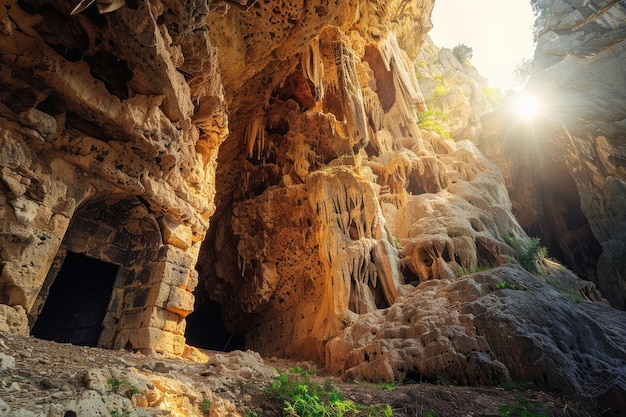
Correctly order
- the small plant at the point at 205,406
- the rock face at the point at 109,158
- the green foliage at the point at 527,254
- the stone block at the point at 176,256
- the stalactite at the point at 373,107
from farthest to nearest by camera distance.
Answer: the stalactite at the point at 373,107 → the green foliage at the point at 527,254 → the stone block at the point at 176,256 → the rock face at the point at 109,158 → the small plant at the point at 205,406

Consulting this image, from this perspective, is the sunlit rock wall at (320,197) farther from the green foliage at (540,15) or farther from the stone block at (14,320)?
the green foliage at (540,15)

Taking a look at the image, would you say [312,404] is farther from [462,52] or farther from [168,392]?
[462,52]

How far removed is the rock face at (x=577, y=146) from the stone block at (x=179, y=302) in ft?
68.4

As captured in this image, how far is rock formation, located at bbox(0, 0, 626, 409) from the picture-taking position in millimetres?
5465

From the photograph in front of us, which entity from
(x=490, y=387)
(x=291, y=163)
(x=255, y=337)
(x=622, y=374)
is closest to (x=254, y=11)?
(x=291, y=163)

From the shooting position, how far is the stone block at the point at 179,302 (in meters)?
7.05

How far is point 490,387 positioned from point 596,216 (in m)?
19.3

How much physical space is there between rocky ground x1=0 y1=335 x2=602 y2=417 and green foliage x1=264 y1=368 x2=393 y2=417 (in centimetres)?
17

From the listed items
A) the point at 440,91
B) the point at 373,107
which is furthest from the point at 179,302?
the point at 440,91

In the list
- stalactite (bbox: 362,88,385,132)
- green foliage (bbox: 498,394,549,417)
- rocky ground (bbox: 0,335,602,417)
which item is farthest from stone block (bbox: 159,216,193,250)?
stalactite (bbox: 362,88,385,132)

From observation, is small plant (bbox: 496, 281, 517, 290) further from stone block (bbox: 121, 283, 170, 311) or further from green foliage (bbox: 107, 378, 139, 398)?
green foliage (bbox: 107, 378, 139, 398)

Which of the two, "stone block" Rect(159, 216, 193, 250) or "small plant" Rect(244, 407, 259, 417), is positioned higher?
"stone block" Rect(159, 216, 193, 250)

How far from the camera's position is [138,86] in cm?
632

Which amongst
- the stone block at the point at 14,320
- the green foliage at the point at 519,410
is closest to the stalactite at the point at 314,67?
the stone block at the point at 14,320
